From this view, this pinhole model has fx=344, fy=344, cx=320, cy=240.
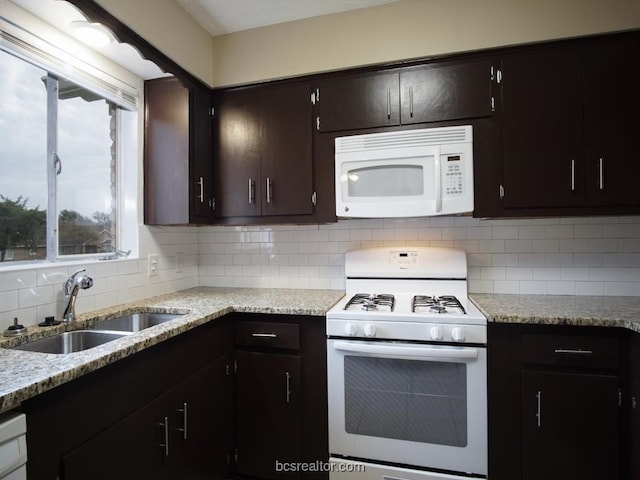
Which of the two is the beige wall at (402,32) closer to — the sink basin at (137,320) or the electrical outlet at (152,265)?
the electrical outlet at (152,265)

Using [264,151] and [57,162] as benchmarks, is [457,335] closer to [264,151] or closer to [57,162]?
[264,151]

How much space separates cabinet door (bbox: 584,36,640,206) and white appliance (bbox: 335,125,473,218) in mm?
573

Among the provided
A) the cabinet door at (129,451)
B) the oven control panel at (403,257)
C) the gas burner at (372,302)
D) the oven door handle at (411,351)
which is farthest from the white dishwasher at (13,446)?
the oven control panel at (403,257)

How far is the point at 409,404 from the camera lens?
5.23 ft

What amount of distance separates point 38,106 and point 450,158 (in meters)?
1.99

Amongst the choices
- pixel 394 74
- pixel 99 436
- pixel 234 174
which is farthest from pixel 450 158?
pixel 99 436

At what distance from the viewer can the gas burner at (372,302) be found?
1.74 meters

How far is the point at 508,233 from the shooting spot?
80.6 inches

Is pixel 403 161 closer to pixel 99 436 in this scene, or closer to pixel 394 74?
pixel 394 74

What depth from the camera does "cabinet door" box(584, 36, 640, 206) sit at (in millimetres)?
1643

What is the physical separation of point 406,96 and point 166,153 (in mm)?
1403

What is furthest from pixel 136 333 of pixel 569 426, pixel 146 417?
pixel 569 426

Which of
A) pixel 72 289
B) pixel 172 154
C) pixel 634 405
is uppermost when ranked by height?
pixel 172 154

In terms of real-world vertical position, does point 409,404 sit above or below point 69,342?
below
